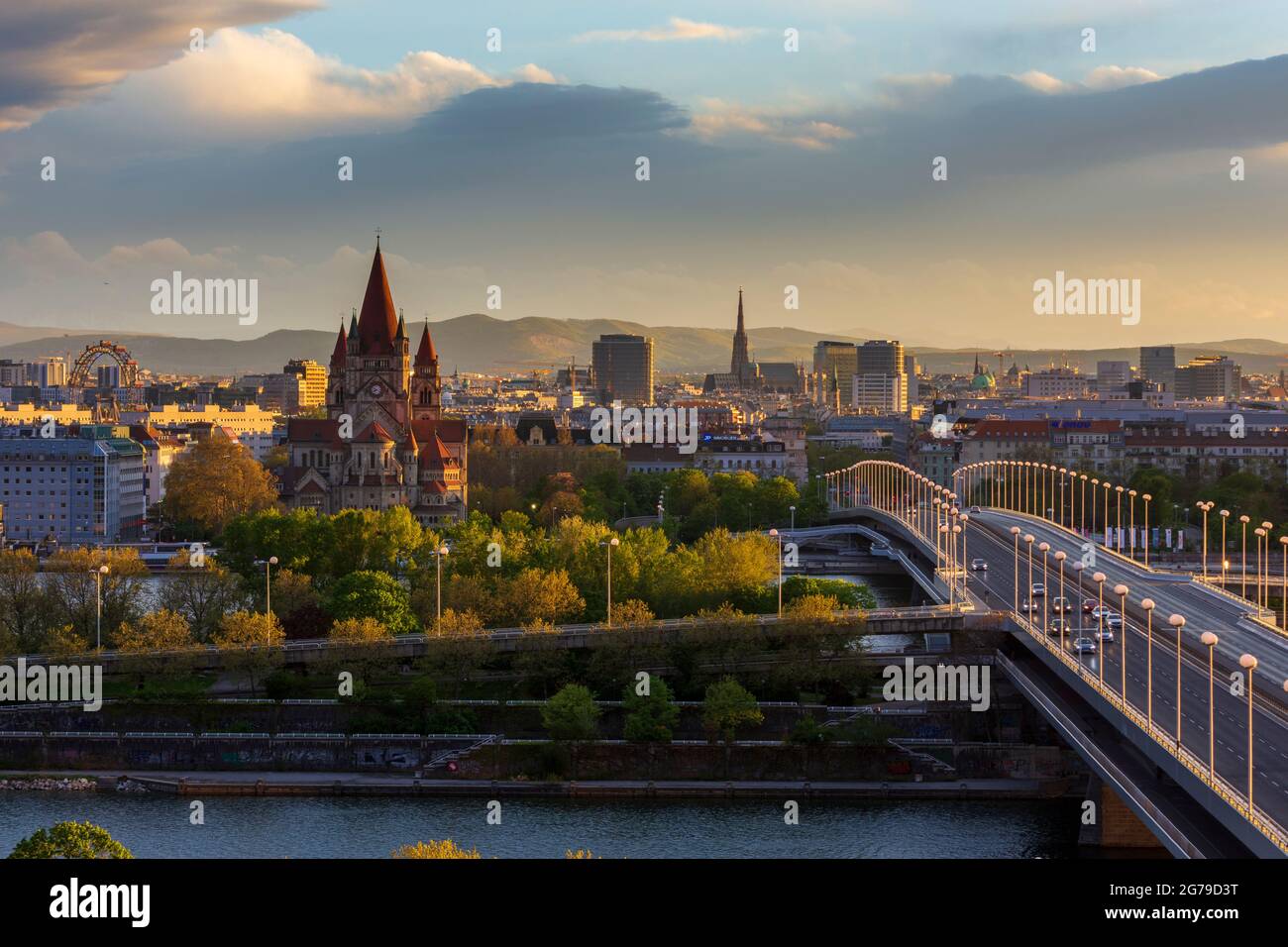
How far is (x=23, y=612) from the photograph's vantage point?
43875mm

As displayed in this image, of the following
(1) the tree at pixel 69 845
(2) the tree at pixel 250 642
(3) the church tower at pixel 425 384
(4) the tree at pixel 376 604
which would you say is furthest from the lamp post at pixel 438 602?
(3) the church tower at pixel 425 384

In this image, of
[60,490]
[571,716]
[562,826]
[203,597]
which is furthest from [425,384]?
[562,826]

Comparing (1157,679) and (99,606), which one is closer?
(1157,679)

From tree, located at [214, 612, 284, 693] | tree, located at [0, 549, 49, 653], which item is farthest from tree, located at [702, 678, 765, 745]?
tree, located at [0, 549, 49, 653]

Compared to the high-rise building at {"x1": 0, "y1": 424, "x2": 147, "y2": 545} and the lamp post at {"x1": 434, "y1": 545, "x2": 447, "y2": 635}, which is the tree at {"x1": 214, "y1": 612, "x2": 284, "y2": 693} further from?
the high-rise building at {"x1": 0, "y1": 424, "x2": 147, "y2": 545}

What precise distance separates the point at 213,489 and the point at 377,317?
413 inches

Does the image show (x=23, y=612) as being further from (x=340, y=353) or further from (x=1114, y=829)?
(x=340, y=353)

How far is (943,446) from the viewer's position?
114688mm

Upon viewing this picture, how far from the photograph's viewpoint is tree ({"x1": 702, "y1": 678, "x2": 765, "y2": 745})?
35.5 metres

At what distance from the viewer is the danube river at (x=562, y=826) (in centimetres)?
2903
